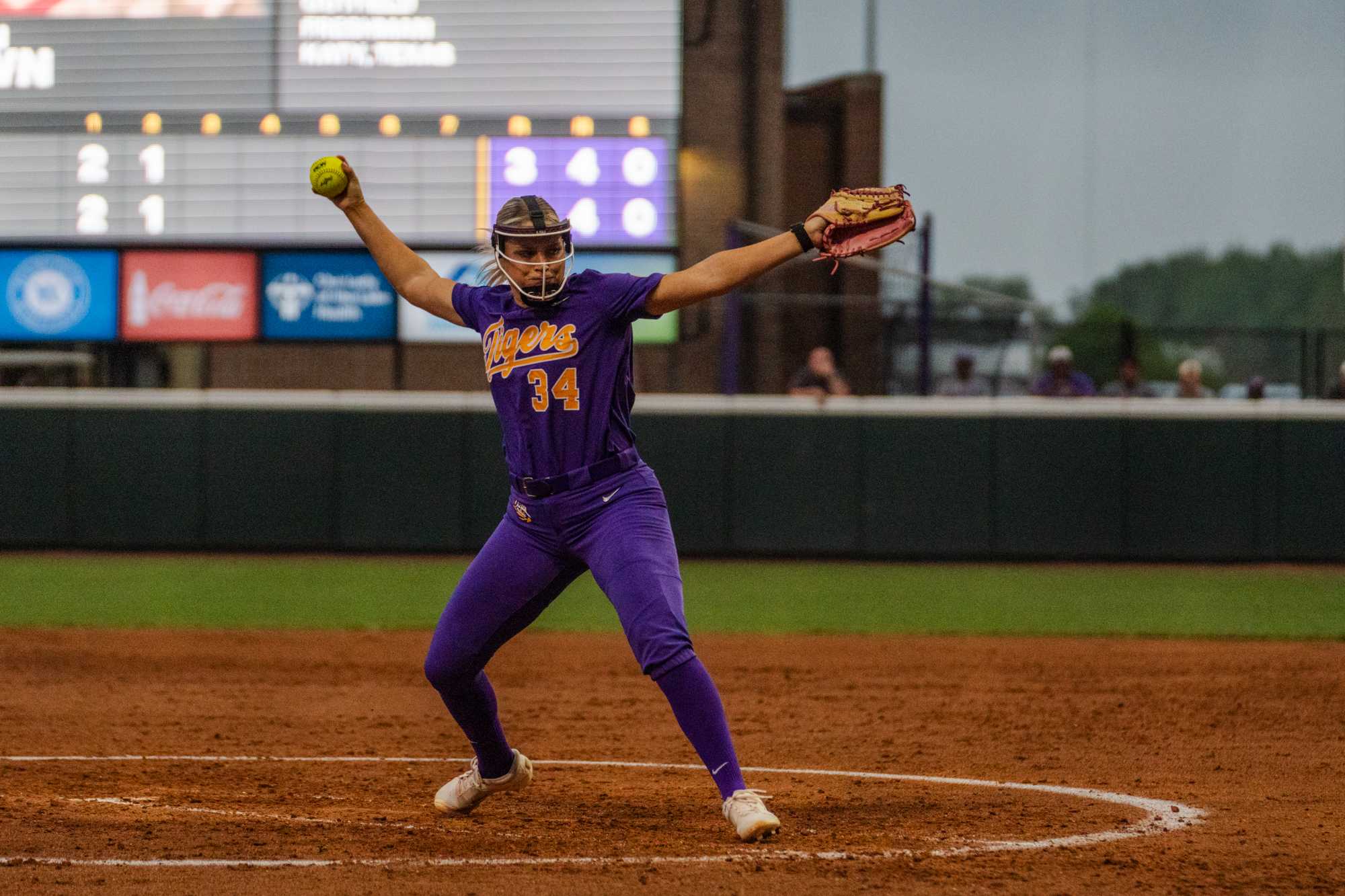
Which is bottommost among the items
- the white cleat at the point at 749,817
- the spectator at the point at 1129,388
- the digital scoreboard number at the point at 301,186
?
the white cleat at the point at 749,817

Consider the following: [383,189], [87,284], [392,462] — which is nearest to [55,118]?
[87,284]

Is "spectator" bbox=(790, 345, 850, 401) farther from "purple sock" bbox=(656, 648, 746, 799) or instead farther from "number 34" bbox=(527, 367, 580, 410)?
"purple sock" bbox=(656, 648, 746, 799)

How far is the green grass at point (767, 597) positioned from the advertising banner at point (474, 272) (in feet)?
7.90

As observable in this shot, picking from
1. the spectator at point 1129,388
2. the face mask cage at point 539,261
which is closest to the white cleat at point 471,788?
the face mask cage at point 539,261

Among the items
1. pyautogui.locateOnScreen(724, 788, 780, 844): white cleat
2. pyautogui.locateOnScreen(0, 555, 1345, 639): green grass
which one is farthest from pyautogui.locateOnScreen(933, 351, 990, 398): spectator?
pyautogui.locateOnScreen(724, 788, 780, 844): white cleat

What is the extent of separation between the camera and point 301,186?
13906 mm

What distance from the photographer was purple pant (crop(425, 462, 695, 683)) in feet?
12.8

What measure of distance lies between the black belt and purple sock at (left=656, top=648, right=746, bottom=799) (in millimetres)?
537

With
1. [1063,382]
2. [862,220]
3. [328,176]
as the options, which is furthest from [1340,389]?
[328,176]

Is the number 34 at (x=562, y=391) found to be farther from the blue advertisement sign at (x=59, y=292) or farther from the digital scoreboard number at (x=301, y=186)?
the blue advertisement sign at (x=59, y=292)

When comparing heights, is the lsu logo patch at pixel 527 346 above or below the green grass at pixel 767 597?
above

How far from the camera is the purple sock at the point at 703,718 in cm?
386

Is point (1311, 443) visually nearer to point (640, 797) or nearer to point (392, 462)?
point (392, 462)

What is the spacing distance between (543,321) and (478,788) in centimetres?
135
